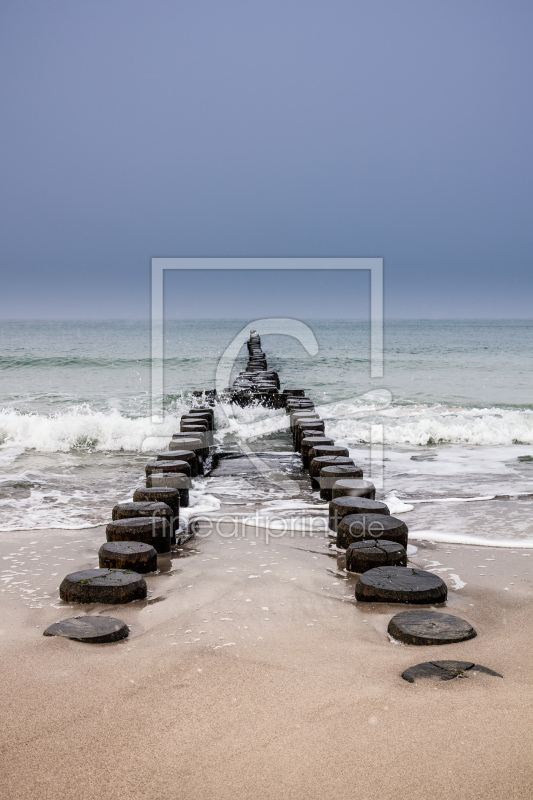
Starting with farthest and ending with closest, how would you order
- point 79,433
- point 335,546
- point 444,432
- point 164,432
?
point 164,432
point 444,432
point 79,433
point 335,546

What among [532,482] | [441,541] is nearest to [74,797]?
[441,541]

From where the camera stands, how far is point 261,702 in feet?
→ 8.05

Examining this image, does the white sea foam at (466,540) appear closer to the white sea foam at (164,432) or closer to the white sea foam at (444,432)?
the white sea foam at (164,432)

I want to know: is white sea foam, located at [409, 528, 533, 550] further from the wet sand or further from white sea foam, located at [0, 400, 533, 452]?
white sea foam, located at [0, 400, 533, 452]

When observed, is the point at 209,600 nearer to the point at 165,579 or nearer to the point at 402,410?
the point at 165,579

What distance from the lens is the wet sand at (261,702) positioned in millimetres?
2002

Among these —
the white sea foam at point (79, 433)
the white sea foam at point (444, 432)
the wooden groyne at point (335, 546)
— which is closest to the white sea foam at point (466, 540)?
the wooden groyne at point (335, 546)

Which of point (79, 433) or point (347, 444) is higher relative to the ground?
point (79, 433)

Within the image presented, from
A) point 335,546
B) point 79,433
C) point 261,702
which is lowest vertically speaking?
point 261,702

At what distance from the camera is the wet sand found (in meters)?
2.00

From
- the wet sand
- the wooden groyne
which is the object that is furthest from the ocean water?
the wet sand

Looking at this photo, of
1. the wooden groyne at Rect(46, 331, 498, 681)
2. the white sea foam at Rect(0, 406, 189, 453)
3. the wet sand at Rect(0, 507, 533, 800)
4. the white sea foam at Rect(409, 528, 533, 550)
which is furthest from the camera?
the white sea foam at Rect(0, 406, 189, 453)

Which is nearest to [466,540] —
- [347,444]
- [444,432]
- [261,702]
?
[261,702]

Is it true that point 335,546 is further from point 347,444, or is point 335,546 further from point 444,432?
point 444,432
